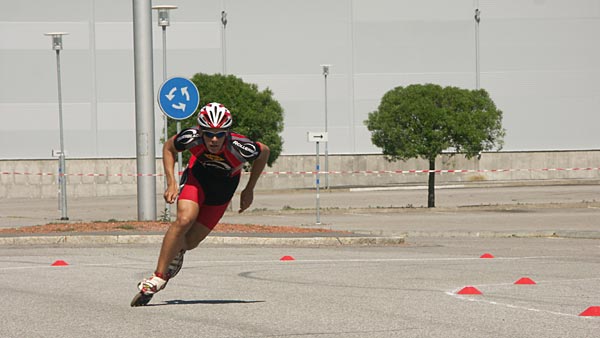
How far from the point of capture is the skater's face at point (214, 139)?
947 cm

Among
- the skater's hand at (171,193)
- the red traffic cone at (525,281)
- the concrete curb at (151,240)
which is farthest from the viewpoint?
the concrete curb at (151,240)

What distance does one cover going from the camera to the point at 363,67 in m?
65.6

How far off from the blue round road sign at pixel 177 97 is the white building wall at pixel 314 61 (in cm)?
3954

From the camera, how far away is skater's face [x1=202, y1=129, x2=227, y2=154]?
9469 millimetres

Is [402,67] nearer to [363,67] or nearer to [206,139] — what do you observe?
[363,67]

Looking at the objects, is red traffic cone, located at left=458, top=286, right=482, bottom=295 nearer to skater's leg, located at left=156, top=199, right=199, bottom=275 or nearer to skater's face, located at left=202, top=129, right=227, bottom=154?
skater's leg, located at left=156, top=199, right=199, bottom=275

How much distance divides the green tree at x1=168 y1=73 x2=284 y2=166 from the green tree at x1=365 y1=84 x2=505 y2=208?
892 cm

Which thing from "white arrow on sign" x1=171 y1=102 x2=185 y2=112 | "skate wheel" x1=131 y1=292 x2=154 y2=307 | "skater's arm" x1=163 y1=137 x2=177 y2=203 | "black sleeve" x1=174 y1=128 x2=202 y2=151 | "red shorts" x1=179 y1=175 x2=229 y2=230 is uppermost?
"white arrow on sign" x1=171 y1=102 x2=185 y2=112

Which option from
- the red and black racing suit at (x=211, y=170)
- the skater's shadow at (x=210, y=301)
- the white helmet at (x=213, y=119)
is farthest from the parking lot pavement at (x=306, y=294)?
the white helmet at (x=213, y=119)

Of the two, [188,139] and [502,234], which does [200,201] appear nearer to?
[188,139]

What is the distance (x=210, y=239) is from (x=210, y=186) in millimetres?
9877

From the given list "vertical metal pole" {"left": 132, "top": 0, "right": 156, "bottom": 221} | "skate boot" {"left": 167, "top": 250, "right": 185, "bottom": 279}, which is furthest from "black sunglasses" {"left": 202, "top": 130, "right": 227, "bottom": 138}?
"vertical metal pole" {"left": 132, "top": 0, "right": 156, "bottom": 221}

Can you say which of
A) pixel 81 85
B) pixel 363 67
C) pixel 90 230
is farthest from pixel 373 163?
pixel 90 230

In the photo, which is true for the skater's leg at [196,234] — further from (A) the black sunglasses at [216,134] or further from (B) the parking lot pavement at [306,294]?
(A) the black sunglasses at [216,134]
